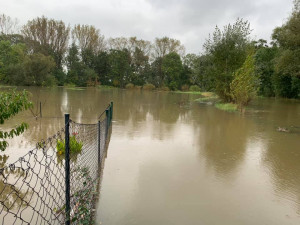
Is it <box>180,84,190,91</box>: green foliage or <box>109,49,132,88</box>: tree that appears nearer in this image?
<box>180,84,190,91</box>: green foliage

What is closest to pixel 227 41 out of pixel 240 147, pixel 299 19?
pixel 299 19

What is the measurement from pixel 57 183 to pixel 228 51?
18106 millimetres

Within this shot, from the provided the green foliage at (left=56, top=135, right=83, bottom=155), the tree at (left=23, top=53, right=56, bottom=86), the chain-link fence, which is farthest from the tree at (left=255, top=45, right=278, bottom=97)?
the green foliage at (left=56, top=135, right=83, bottom=155)

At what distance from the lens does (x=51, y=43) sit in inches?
2036

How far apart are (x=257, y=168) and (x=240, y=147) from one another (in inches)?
79.8

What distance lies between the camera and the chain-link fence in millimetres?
2760

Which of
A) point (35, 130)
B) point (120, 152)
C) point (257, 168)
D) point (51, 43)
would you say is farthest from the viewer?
point (51, 43)

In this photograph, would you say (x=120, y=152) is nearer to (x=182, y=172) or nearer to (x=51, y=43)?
(x=182, y=172)

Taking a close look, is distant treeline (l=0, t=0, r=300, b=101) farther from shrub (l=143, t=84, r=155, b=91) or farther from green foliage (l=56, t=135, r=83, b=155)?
green foliage (l=56, t=135, r=83, b=155)

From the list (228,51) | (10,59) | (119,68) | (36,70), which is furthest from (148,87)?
(228,51)

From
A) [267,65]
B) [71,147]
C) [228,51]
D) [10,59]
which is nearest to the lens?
[71,147]

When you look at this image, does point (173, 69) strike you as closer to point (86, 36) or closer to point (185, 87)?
point (185, 87)

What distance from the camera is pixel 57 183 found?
4957 millimetres

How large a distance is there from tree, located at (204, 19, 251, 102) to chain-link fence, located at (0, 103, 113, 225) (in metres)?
14.6
